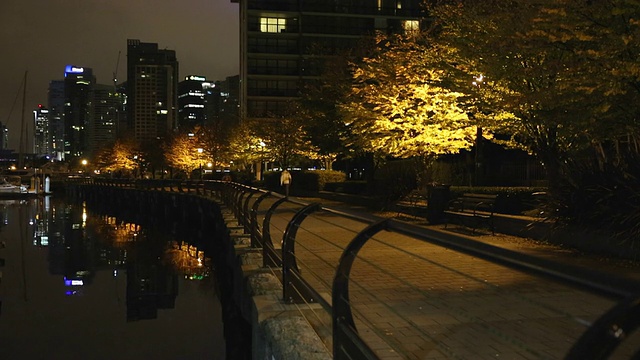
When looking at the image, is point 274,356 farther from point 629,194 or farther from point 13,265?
point 13,265

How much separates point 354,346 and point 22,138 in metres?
111

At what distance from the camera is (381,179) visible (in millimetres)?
23125

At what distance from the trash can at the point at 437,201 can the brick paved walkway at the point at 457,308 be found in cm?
527

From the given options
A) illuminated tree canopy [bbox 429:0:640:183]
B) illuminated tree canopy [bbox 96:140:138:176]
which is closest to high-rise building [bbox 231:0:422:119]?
illuminated tree canopy [bbox 96:140:138:176]

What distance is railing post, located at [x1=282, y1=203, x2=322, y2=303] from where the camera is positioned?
20.6 feet

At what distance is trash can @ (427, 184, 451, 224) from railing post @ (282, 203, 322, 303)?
10951 millimetres

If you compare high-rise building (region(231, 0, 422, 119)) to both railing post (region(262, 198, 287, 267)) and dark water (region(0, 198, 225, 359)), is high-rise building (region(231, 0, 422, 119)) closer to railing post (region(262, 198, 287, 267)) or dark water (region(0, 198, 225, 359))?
dark water (region(0, 198, 225, 359))

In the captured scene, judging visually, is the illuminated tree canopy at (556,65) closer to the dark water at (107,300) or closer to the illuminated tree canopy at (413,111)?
the illuminated tree canopy at (413,111)

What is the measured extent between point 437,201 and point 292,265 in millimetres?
11072

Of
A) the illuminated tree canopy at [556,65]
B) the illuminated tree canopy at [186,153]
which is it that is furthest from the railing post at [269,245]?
the illuminated tree canopy at [186,153]

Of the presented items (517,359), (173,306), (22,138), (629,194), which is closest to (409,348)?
(517,359)

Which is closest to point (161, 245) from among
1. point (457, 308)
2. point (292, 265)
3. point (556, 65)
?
point (556, 65)

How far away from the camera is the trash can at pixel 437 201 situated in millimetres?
16859

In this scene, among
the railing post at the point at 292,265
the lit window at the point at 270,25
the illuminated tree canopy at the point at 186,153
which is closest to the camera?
the railing post at the point at 292,265
